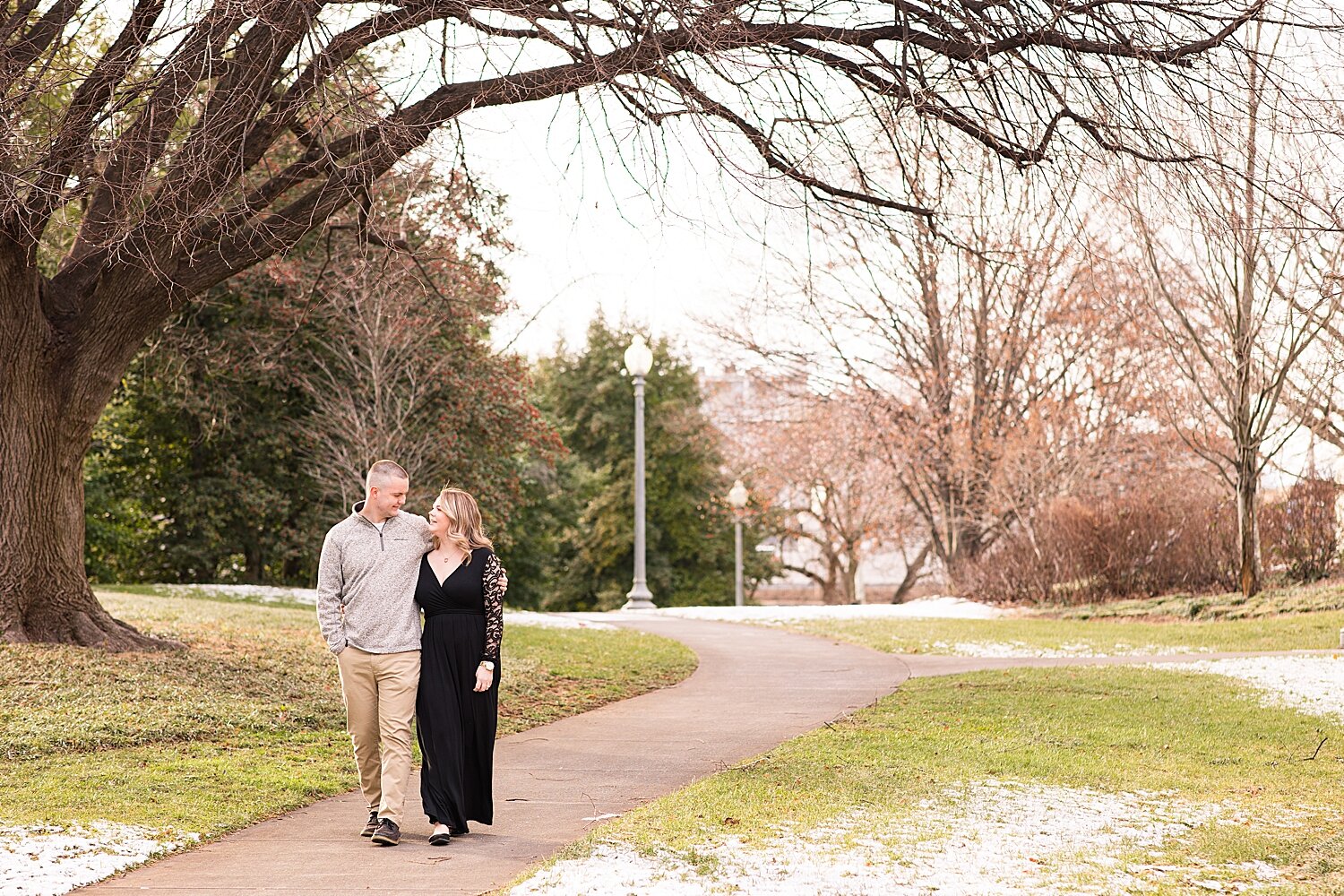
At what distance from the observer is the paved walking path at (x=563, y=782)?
554cm

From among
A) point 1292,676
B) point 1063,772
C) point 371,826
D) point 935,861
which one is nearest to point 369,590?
point 371,826

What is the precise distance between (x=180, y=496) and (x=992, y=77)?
21.3 m

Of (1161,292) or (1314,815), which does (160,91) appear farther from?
(1161,292)

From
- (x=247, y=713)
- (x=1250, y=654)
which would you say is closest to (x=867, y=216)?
(x=247, y=713)

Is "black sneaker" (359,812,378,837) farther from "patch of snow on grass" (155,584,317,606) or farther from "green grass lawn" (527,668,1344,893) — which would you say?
"patch of snow on grass" (155,584,317,606)

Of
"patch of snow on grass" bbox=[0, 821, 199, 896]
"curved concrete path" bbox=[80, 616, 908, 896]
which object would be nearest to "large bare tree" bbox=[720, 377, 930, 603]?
"curved concrete path" bbox=[80, 616, 908, 896]

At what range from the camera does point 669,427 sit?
125 ft

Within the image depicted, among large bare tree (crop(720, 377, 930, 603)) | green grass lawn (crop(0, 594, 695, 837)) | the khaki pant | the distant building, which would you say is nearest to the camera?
the khaki pant

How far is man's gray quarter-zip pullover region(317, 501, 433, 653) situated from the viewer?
6512mm

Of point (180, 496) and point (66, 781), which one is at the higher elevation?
point (180, 496)

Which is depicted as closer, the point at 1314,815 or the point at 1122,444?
the point at 1314,815

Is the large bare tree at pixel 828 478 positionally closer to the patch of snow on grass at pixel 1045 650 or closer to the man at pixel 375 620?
the patch of snow on grass at pixel 1045 650

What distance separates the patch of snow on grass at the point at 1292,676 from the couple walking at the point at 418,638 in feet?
23.1

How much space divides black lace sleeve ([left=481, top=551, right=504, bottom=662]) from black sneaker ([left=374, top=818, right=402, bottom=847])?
94 cm
